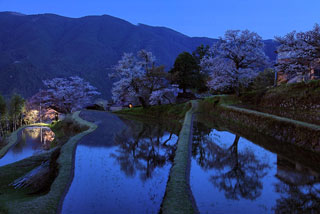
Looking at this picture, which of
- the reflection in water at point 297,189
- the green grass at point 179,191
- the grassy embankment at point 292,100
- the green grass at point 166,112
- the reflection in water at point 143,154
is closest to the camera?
the green grass at point 179,191

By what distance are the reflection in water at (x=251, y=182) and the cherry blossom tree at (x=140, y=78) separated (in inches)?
968

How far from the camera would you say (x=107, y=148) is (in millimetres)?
14734

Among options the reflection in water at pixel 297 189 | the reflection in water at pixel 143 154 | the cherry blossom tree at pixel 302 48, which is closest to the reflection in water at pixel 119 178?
the reflection in water at pixel 143 154

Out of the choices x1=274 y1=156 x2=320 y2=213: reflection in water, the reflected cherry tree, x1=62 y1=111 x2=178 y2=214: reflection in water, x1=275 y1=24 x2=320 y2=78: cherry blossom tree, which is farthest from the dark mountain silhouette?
x1=274 y1=156 x2=320 y2=213: reflection in water

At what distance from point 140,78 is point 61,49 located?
131298 mm

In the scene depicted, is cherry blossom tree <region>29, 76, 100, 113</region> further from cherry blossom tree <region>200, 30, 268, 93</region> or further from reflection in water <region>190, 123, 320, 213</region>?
reflection in water <region>190, 123, 320, 213</region>

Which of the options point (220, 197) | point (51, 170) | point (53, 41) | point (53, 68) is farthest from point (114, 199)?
point (53, 41)

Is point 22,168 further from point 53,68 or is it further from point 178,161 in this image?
point 53,68

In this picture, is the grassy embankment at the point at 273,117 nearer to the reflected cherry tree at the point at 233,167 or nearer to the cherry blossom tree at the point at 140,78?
the reflected cherry tree at the point at 233,167

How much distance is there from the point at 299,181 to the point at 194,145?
21.9 ft

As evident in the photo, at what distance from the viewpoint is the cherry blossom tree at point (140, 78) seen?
35844 millimetres

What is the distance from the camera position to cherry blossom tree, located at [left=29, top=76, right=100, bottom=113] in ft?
149

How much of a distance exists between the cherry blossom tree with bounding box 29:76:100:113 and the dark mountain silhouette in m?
34.9

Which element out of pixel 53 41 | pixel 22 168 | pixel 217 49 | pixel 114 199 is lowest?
pixel 22 168
